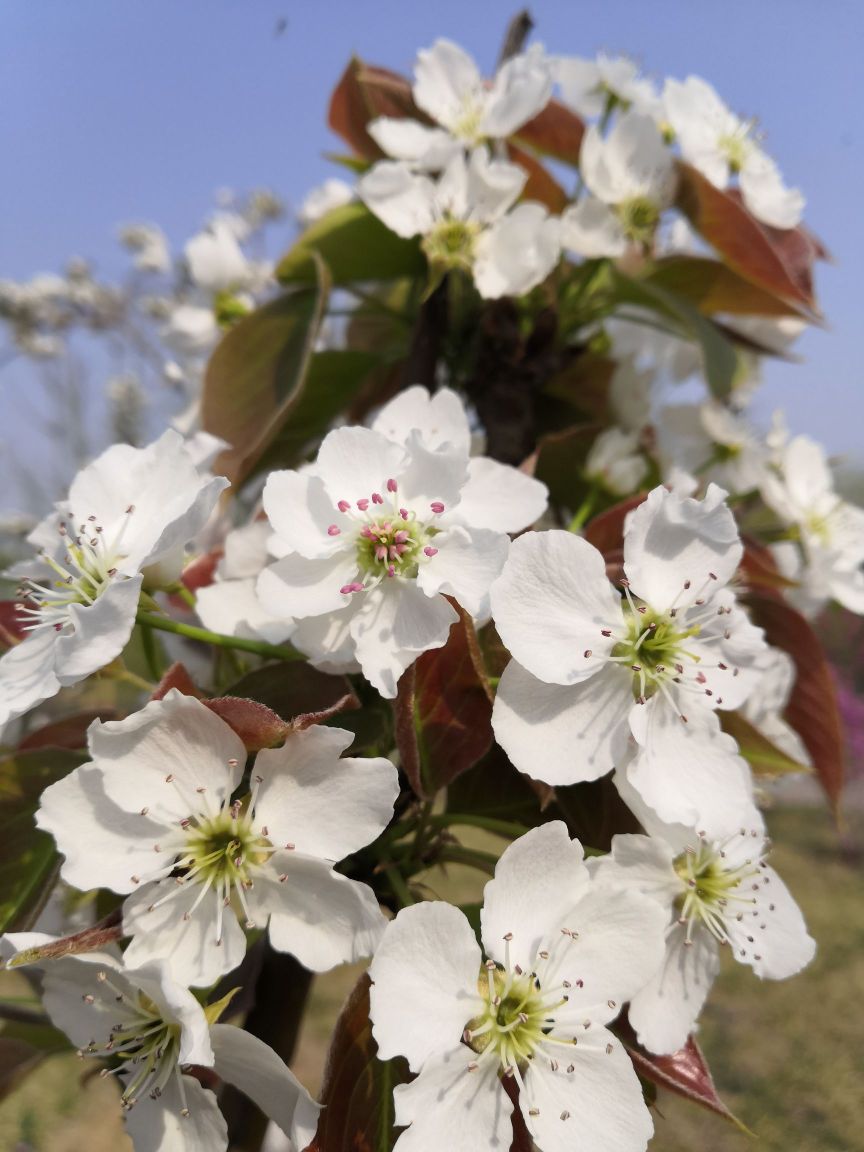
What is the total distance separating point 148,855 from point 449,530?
0.69ft

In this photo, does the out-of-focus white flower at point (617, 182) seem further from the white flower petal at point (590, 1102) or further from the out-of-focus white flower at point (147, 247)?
the out-of-focus white flower at point (147, 247)

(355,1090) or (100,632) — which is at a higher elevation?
(100,632)

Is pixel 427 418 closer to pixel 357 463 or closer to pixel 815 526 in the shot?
pixel 357 463

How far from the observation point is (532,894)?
40 centimetres

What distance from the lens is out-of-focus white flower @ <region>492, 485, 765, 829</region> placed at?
16.5 inches

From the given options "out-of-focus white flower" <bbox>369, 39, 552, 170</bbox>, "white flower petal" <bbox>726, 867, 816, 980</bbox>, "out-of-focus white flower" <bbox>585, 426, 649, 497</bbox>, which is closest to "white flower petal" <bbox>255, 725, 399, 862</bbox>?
"white flower petal" <bbox>726, 867, 816, 980</bbox>

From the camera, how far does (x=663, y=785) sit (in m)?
0.42

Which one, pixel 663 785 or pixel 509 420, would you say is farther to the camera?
pixel 509 420

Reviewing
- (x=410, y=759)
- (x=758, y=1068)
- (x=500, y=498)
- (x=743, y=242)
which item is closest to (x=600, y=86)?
(x=743, y=242)

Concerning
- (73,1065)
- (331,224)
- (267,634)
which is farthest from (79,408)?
(267,634)

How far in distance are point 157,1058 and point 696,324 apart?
0.60m

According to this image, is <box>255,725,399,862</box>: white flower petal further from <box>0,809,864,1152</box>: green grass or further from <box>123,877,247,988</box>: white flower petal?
<box>0,809,864,1152</box>: green grass

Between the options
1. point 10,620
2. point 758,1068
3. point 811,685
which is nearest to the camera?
point 10,620

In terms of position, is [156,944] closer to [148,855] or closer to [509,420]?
[148,855]
